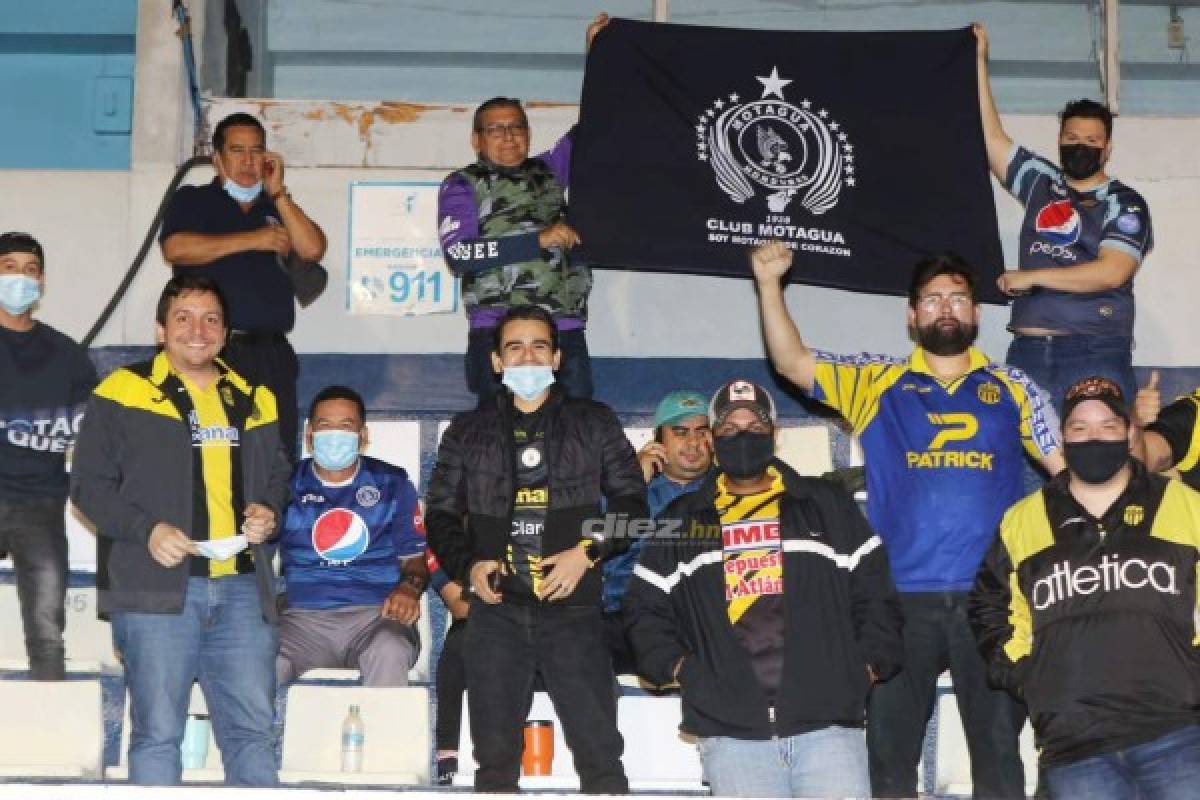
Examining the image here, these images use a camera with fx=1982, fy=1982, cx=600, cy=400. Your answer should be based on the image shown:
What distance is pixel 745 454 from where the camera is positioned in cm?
530

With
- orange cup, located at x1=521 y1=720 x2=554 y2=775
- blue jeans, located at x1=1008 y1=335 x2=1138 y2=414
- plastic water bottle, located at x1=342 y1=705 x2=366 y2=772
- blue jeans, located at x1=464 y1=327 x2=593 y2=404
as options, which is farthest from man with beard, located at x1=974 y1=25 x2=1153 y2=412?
plastic water bottle, located at x1=342 y1=705 x2=366 y2=772

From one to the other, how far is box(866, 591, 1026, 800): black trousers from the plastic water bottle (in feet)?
5.17

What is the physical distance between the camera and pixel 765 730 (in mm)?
4918

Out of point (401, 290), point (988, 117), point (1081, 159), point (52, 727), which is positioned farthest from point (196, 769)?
point (988, 117)

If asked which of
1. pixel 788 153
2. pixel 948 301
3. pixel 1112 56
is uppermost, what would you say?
pixel 1112 56

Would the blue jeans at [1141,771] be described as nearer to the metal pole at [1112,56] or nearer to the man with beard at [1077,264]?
the man with beard at [1077,264]

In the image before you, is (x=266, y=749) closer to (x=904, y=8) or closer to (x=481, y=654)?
(x=481, y=654)

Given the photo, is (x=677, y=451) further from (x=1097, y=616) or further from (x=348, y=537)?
(x=1097, y=616)

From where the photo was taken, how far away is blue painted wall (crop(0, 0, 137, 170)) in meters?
8.85

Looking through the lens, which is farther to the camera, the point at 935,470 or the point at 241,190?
the point at 241,190

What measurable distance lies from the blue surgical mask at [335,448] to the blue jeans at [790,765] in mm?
2147

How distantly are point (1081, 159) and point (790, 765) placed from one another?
9.57ft

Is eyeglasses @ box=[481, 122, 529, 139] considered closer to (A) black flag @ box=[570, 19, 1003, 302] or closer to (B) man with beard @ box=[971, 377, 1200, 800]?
(A) black flag @ box=[570, 19, 1003, 302]

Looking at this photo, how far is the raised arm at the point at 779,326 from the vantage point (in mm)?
5820
